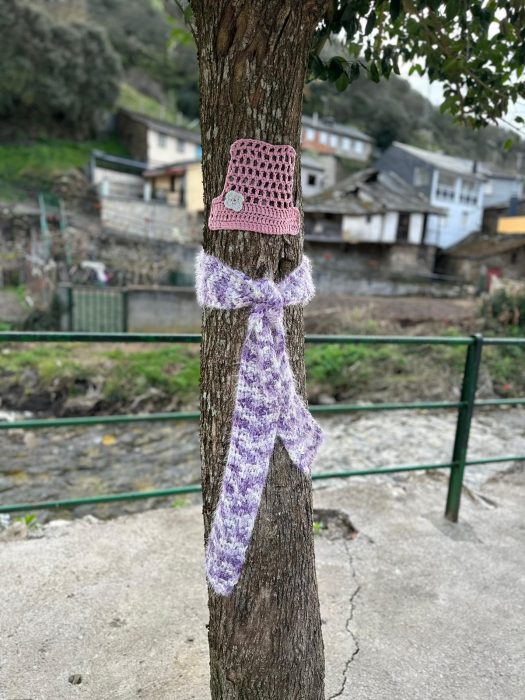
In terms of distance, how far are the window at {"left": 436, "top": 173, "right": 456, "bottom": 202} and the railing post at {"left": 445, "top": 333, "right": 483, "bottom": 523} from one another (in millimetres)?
30409

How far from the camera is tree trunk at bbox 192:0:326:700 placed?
1.39 m

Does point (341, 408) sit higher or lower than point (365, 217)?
lower

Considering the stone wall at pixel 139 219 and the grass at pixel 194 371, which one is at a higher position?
the stone wall at pixel 139 219

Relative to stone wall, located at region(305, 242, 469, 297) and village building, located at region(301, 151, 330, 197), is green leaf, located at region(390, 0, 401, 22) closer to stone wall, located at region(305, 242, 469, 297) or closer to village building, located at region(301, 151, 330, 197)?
stone wall, located at region(305, 242, 469, 297)

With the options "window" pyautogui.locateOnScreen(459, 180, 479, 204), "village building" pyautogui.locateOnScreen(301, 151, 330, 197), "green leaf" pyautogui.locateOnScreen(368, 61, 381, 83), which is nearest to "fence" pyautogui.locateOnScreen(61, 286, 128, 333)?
"green leaf" pyautogui.locateOnScreen(368, 61, 381, 83)

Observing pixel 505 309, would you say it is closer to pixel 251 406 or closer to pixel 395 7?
pixel 395 7

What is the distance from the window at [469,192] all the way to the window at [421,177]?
235 cm

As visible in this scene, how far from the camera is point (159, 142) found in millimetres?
33031

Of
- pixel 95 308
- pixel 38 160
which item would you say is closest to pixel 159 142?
pixel 38 160

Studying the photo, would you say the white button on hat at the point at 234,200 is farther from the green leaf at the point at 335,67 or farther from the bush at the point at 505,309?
the bush at the point at 505,309

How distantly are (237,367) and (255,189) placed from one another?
1.62 feet

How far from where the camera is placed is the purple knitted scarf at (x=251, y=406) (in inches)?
59.0

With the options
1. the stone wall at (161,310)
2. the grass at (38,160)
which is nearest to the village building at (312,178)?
the grass at (38,160)

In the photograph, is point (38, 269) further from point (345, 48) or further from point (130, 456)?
point (345, 48)
